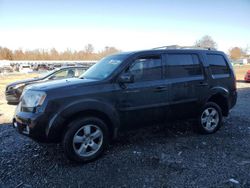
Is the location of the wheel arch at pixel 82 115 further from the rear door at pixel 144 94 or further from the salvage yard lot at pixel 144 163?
the salvage yard lot at pixel 144 163

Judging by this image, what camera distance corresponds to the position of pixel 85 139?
417 cm

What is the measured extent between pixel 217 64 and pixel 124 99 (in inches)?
107

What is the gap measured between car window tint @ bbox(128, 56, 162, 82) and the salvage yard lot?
1.37m

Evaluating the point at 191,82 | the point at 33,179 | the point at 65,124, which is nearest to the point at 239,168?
the point at 191,82

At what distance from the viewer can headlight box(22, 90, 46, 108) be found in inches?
156

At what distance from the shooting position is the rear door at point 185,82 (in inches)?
198

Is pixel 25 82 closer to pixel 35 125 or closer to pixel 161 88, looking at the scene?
pixel 35 125

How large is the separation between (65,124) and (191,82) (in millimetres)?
2759

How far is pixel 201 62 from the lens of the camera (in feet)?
18.1

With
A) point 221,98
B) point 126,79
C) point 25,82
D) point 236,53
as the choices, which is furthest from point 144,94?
point 236,53

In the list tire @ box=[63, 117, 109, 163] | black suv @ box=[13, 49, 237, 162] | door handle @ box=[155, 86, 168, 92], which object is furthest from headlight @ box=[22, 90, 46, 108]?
door handle @ box=[155, 86, 168, 92]

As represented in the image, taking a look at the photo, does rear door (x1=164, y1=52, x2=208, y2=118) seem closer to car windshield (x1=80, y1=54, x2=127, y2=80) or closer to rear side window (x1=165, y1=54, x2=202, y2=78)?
rear side window (x1=165, y1=54, x2=202, y2=78)

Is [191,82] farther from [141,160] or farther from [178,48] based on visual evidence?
[141,160]

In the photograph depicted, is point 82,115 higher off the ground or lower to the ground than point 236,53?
lower
